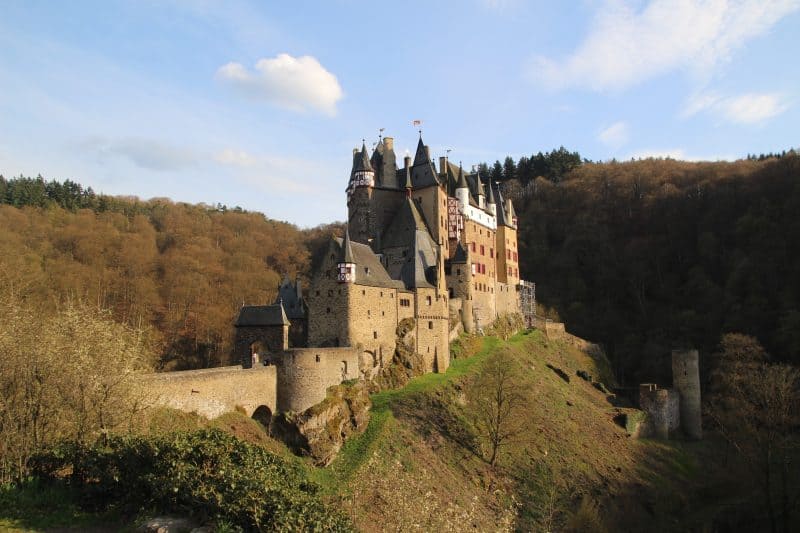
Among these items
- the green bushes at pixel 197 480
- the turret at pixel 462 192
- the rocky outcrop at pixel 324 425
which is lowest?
the rocky outcrop at pixel 324 425

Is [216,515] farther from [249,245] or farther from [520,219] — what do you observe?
[520,219]

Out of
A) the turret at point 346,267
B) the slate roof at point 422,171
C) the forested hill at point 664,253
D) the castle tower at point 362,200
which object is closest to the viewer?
the turret at point 346,267

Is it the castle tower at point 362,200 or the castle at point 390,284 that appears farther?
the castle tower at point 362,200

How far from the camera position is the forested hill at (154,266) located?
147 ft

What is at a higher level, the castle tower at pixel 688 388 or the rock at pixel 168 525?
the rock at pixel 168 525

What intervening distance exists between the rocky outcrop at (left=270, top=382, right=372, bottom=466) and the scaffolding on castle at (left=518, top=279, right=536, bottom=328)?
30.7 metres

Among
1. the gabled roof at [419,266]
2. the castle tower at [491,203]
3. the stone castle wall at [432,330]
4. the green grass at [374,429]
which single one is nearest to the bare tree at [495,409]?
the green grass at [374,429]

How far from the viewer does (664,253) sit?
76438mm

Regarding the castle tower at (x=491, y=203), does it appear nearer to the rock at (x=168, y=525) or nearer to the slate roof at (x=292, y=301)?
the slate roof at (x=292, y=301)

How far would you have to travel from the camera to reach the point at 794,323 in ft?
172

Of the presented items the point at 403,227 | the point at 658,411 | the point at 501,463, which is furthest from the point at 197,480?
the point at 658,411

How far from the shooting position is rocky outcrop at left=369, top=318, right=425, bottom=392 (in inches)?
1332

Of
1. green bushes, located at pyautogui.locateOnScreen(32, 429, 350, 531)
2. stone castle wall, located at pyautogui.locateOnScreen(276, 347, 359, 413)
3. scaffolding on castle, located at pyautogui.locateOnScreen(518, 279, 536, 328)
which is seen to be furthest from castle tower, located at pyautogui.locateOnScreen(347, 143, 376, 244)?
green bushes, located at pyautogui.locateOnScreen(32, 429, 350, 531)

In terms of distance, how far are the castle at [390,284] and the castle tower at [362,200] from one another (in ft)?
0.24
